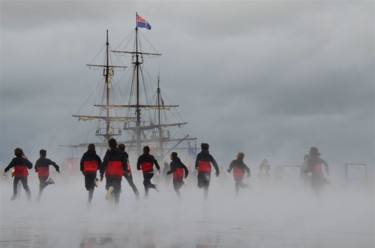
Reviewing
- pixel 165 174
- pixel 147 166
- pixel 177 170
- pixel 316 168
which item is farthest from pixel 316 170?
pixel 165 174

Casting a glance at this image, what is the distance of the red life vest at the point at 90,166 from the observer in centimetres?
2009

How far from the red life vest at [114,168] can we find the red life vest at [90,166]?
0.82 m

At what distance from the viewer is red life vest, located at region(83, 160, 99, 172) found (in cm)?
2009

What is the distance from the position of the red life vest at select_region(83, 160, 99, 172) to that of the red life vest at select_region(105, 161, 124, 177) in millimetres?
823

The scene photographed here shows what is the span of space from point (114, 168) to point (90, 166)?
3.27 ft

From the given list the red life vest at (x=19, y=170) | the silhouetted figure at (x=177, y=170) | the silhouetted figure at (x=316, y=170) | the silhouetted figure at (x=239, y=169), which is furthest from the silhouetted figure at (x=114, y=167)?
the silhouetted figure at (x=239, y=169)

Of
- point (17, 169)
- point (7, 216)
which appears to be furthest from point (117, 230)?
point (17, 169)

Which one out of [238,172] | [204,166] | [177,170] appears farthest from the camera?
[238,172]

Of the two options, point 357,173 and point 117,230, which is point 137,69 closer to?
point 357,173

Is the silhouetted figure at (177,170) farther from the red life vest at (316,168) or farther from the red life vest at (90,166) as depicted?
the red life vest at (90,166)

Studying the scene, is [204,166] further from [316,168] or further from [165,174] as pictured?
[165,174]

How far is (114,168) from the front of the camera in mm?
19375

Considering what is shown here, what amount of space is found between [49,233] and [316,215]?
22.1 ft

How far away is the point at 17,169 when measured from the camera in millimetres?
23969
